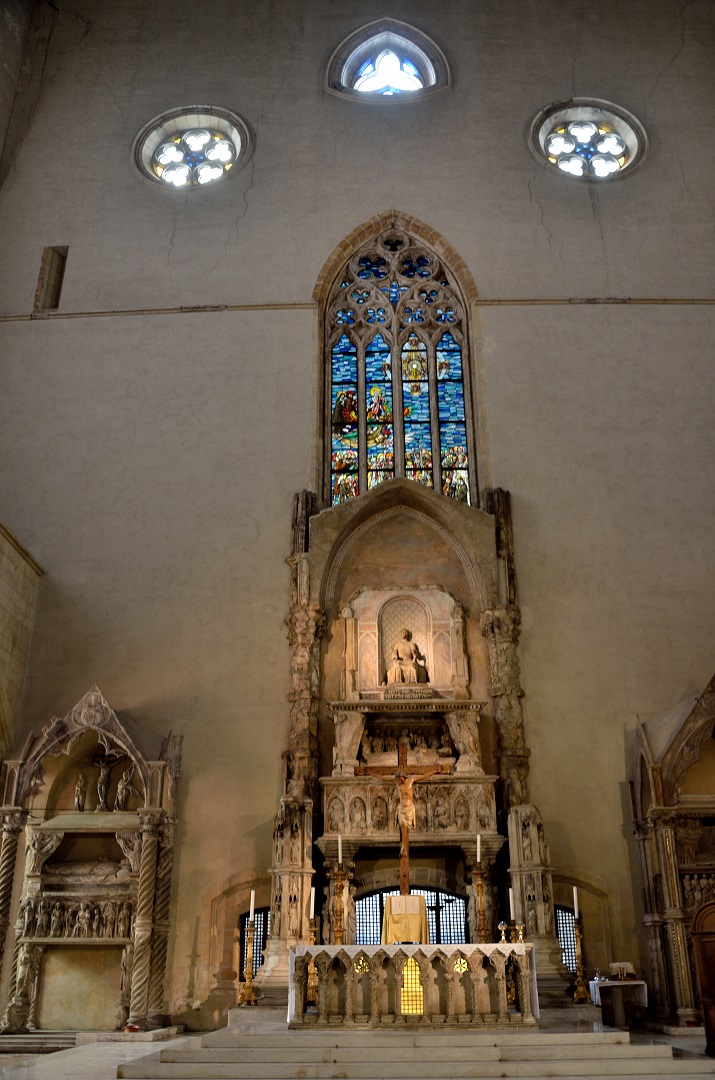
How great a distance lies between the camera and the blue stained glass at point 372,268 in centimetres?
1505

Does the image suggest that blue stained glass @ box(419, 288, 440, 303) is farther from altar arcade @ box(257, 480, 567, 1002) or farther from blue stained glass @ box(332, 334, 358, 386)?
altar arcade @ box(257, 480, 567, 1002)

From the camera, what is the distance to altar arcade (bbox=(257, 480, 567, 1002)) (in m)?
10.3

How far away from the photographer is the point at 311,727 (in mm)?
11453

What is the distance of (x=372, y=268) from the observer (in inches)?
596

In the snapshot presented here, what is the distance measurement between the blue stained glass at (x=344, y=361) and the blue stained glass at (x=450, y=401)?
4.08 feet

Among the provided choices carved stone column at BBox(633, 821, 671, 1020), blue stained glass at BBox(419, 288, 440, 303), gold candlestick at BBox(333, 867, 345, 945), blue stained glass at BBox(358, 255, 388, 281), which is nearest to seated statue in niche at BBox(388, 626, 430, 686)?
gold candlestick at BBox(333, 867, 345, 945)

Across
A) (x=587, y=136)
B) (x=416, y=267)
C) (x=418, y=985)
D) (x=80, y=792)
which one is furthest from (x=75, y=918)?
(x=587, y=136)

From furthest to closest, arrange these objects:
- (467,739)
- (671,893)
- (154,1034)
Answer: (467,739), (671,893), (154,1034)

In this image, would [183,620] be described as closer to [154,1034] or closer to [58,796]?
[58,796]

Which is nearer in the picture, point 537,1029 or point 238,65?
point 537,1029

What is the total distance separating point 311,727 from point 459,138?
31.5 feet

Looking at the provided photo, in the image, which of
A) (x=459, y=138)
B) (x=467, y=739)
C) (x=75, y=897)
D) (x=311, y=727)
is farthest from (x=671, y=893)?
(x=459, y=138)

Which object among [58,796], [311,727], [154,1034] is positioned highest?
[311,727]

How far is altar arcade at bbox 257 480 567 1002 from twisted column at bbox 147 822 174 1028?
1152 mm
